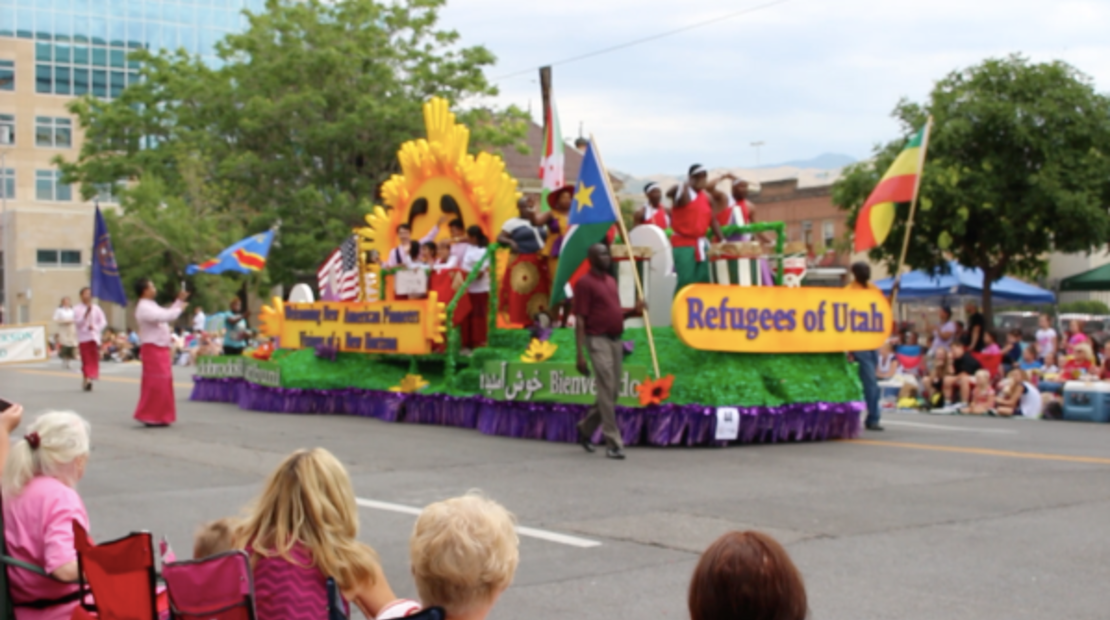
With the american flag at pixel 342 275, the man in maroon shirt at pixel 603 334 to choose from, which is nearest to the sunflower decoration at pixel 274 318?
the american flag at pixel 342 275

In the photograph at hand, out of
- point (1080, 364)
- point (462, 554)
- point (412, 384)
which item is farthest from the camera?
point (1080, 364)

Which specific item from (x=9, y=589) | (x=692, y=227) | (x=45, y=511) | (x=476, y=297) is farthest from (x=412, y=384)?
(x=9, y=589)

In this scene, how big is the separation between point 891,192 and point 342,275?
889cm

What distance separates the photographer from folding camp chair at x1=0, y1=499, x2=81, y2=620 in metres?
3.95

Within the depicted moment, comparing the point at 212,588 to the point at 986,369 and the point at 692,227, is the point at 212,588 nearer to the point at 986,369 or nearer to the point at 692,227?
the point at 692,227

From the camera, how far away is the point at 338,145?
40.3 metres

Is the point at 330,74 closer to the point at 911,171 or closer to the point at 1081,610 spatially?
the point at 911,171

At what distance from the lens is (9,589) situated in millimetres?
4211

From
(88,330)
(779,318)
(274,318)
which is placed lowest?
(779,318)

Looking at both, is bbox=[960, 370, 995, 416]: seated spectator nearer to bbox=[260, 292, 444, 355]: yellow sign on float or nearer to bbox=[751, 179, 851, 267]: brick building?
bbox=[260, 292, 444, 355]: yellow sign on float

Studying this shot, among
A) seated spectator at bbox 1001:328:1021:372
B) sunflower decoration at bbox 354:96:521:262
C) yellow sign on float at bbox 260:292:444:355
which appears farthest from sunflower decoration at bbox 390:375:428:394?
seated spectator at bbox 1001:328:1021:372

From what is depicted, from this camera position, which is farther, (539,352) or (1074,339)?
(1074,339)

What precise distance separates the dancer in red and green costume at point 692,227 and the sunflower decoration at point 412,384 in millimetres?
3462

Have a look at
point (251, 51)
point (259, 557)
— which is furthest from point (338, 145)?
point (259, 557)
